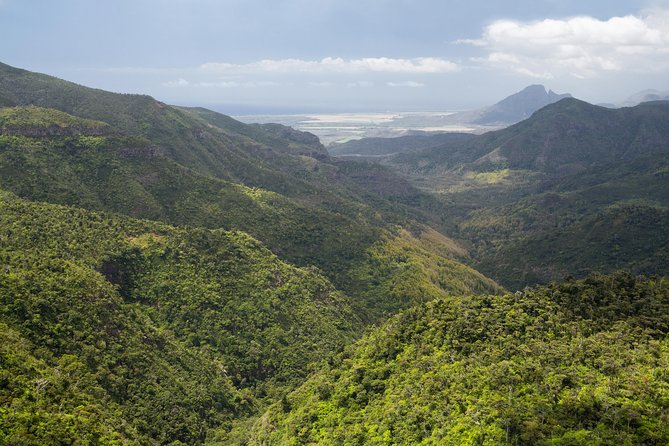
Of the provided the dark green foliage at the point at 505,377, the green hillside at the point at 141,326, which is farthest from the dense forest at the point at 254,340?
the green hillside at the point at 141,326

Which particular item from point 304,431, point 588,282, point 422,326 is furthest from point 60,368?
point 588,282

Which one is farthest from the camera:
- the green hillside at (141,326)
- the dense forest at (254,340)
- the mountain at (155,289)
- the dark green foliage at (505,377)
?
the mountain at (155,289)

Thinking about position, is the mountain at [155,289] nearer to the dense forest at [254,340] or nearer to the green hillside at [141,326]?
the green hillside at [141,326]

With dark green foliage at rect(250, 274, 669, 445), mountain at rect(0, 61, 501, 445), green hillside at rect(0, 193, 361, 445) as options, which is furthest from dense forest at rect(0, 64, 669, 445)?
mountain at rect(0, 61, 501, 445)

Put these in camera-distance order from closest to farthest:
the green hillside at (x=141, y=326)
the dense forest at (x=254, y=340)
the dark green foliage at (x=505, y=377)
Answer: the dark green foliage at (x=505, y=377), the dense forest at (x=254, y=340), the green hillside at (x=141, y=326)

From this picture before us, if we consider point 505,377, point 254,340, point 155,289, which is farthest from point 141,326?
point 505,377

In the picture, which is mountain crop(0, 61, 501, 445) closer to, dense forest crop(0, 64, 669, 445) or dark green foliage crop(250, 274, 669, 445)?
dense forest crop(0, 64, 669, 445)

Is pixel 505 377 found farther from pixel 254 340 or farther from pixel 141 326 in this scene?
pixel 141 326

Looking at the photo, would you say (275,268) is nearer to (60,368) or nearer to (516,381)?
(60,368)
